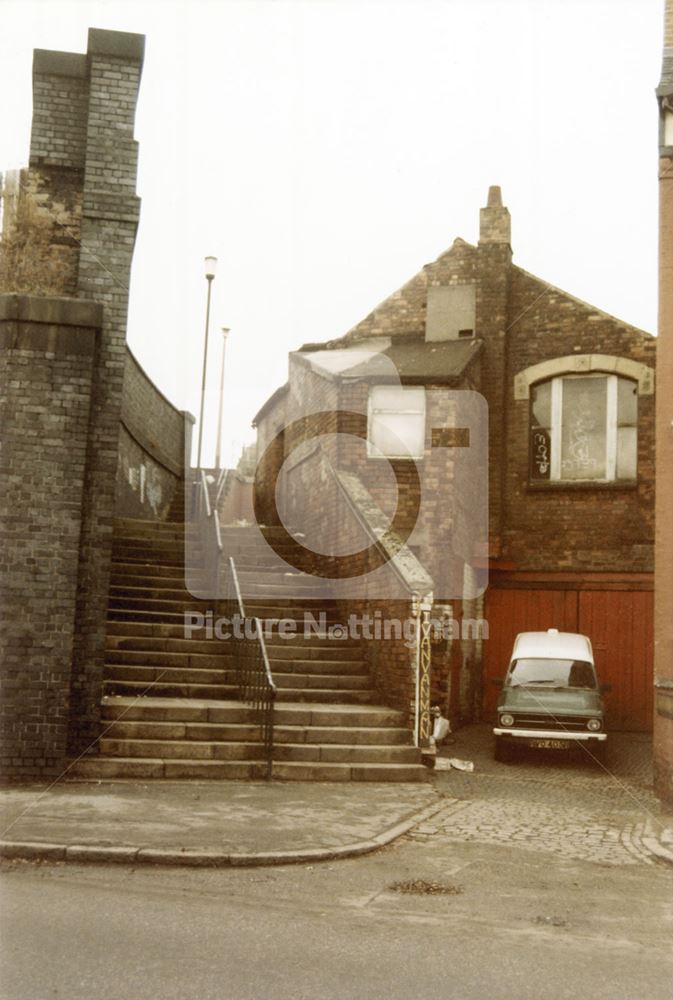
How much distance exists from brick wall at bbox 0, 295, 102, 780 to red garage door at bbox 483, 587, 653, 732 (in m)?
10.1

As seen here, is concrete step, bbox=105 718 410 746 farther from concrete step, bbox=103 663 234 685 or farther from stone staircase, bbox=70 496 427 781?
concrete step, bbox=103 663 234 685

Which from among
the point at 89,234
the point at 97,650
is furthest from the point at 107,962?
the point at 89,234

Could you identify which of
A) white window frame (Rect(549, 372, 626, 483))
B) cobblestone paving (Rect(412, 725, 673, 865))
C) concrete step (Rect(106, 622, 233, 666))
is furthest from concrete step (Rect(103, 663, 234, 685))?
white window frame (Rect(549, 372, 626, 483))

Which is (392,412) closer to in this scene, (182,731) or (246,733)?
(246,733)

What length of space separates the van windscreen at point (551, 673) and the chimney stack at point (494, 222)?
30.2ft

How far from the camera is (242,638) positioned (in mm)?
13172

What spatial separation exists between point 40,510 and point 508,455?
36.5 feet

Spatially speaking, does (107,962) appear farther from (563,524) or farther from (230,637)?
(563,524)

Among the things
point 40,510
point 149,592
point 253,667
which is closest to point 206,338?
point 149,592

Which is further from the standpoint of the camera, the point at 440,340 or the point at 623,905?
the point at 440,340

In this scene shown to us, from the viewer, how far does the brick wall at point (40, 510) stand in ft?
34.2

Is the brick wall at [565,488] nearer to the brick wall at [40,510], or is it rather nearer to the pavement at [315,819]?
the pavement at [315,819]

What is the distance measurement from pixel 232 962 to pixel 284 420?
59.5 ft

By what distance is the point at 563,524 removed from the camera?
19.2m
